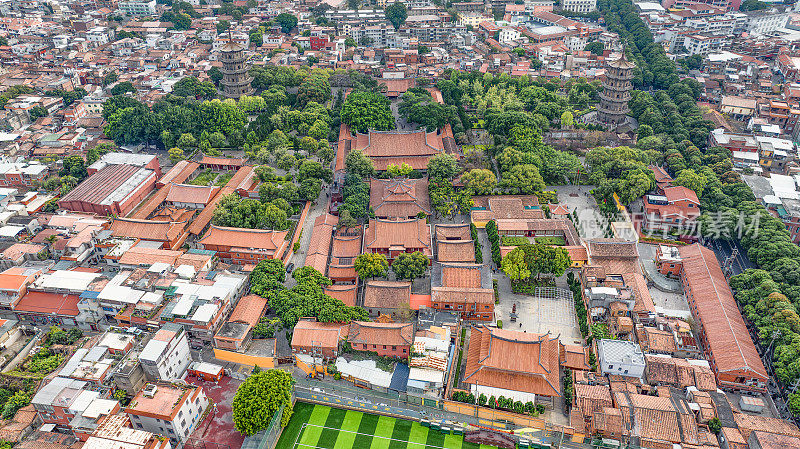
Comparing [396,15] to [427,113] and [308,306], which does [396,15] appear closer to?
[427,113]

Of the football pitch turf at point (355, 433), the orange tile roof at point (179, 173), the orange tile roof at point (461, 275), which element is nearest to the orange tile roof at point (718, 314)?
the orange tile roof at point (461, 275)

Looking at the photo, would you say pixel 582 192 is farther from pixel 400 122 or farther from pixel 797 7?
pixel 797 7

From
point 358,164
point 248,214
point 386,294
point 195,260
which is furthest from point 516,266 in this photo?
point 195,260

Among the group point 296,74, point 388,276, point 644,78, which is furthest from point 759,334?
point 296,74

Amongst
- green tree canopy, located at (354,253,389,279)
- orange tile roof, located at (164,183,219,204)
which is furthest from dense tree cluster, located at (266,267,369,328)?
orange tile roof, located at (164,183,219,204)

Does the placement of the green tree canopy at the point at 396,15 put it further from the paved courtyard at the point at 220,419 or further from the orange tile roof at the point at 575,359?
the paved courtyard at the point at 220,419

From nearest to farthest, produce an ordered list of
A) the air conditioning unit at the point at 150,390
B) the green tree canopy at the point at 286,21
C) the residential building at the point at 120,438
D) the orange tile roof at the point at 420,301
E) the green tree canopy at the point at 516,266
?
the residential building at the point at 120,438 < the air conditioning unit at the point at 150,390 < the orange tile roof at the point at 420,301 < the green tree canopy at the point at 516,266 < the green tree canopy at the point at 286,21
